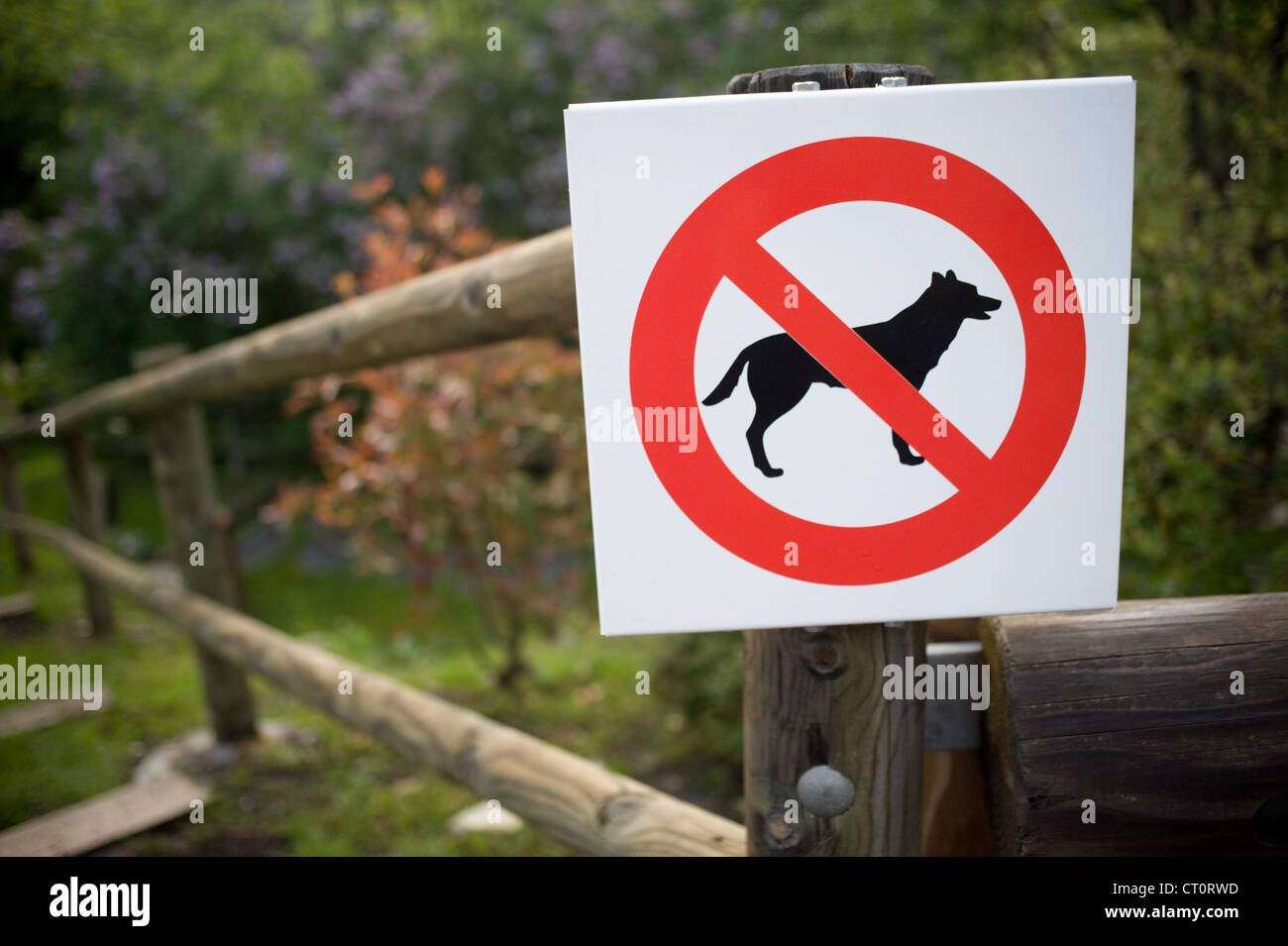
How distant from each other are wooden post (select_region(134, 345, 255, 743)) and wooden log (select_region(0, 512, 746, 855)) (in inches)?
25.8

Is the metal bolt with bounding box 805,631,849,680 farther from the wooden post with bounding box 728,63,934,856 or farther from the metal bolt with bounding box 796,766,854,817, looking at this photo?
the metal bolt with bounding box 796,766,854,817

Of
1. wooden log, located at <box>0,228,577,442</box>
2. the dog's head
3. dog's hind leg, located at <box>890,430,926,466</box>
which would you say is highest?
wooden log, located at <box>0,228,577,442</box>

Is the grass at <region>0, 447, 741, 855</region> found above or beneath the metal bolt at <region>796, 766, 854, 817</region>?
beneath

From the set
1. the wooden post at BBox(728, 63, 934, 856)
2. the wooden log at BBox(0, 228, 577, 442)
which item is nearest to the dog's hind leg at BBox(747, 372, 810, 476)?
the wooden post at BBox(728, 63, 934, 856)

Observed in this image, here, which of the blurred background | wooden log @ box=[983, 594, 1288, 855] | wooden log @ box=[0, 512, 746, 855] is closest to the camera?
wooden log @ box=[983, 594, 1288, 855]

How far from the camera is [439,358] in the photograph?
358 centimetres

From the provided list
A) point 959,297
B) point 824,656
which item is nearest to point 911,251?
point 959,297

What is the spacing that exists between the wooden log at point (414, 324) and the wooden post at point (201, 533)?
36 cm

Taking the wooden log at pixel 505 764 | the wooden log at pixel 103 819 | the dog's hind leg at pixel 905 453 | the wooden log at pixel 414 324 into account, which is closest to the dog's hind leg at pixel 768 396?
the dog's hind leg at pixel 905 453

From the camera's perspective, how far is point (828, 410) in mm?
964

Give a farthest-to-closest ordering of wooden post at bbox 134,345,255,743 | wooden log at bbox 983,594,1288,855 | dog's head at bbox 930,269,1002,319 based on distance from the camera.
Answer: wooden post at bbox 134,345,255,743 → wooden log at bbox 983,594,1288,855 → dog's head at bbox 930,269,1002,319

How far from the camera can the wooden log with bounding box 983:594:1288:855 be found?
41.1 inches

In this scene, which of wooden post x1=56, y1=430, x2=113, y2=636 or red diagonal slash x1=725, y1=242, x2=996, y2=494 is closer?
red diagonal slash x1=725, y1=242, x2=996, y2=494

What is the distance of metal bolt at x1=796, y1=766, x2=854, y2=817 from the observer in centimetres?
107
